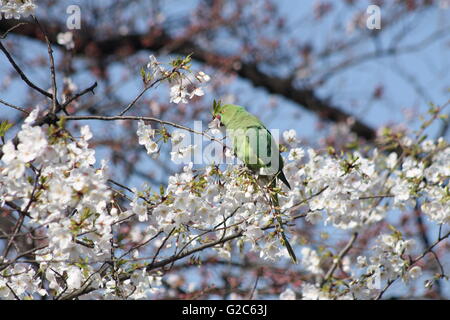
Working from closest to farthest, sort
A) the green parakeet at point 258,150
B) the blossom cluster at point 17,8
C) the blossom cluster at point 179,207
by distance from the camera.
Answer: the blossom cluster at point 179,207, the blossom cluster at point 17,8, the green parakeet at point 258,150

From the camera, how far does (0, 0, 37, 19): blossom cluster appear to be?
253cm

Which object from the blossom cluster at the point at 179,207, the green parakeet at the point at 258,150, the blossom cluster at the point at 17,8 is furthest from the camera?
the green parakeet at the point at 258,150

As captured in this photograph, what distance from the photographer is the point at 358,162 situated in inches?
123

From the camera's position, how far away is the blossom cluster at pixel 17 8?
99.5 inches

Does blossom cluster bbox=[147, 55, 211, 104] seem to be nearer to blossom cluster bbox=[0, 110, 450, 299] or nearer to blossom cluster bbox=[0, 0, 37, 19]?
blossom cluster bbox=[0, 110, 450, 299]

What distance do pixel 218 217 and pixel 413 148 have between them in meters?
1.78

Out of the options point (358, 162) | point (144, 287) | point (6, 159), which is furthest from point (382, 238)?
point (6, 159)

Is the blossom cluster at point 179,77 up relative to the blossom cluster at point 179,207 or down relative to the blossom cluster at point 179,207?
up

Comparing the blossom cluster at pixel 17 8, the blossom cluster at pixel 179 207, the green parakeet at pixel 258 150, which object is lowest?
the blossom cluster at pixel 179 207

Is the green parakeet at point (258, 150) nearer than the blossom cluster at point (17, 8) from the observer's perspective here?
No

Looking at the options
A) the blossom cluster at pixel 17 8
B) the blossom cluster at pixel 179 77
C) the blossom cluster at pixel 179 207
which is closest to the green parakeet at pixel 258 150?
the blossom cluster at pixel 179 207

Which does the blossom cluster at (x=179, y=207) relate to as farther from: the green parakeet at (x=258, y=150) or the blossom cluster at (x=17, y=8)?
the blossom cluster at (x=17, y=8)

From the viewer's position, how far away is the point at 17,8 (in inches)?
100
